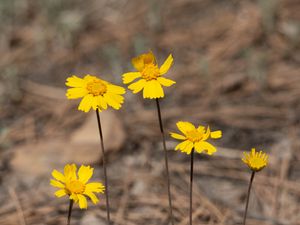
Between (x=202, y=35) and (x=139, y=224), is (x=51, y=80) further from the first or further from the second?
(x=139, y=224)

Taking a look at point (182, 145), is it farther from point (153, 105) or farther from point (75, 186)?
point (153, 105)

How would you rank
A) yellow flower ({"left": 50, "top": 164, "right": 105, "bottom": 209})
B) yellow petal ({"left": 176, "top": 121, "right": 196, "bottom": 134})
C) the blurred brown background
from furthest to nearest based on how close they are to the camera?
the blurred brown background, yellow petal ({"left": 176, "top": 121, "right": 196, "bottom": 134}), yellow flower ({"left": 50, "top": 164, "right": 105, "bottom": 209})

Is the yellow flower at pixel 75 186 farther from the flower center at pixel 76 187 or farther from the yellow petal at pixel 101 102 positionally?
the yellow petal at pixel 101 102

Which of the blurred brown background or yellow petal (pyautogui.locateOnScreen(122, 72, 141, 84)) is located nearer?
yellow petal (pyautogui.locateOnScreen(122, 72, 141, 84))

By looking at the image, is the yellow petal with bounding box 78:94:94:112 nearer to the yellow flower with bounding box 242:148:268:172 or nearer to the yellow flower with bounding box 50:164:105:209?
the yellow flower with bounding box 50:164:105:209

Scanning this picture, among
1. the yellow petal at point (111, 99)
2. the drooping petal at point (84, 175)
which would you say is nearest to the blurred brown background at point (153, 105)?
the drooping petal at point (84, 175)

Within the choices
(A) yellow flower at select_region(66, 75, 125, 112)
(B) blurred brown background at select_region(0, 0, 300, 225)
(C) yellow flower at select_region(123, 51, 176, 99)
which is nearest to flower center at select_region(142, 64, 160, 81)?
(C) yellow flower at select_region(123, 51, 176, 99)
